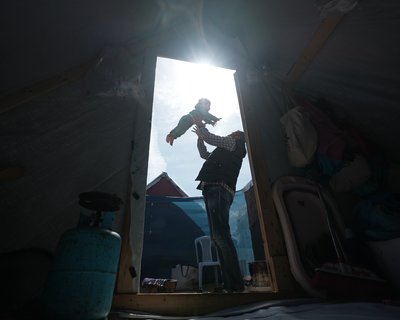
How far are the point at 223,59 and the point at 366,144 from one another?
5.83 ft

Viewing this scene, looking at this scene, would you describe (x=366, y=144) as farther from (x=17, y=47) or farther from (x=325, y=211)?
(x=17, y=47)

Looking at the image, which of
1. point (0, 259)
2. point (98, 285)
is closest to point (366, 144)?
point (98, 285)

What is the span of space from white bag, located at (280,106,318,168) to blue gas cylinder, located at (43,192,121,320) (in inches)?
68.5

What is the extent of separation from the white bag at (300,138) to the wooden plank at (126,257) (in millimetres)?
1555

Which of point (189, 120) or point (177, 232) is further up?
point (189, 120)

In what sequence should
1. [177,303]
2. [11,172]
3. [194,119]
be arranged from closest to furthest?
[177,303] < [11,172] < [194,119]

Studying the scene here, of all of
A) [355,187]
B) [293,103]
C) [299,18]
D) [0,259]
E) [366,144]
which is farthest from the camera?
[293,103]

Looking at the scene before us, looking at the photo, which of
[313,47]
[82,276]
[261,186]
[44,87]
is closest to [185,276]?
[261,186]

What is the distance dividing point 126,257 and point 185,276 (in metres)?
2.66

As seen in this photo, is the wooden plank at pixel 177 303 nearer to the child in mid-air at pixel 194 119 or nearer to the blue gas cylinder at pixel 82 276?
the blue gas cylinder at pixel 82 276

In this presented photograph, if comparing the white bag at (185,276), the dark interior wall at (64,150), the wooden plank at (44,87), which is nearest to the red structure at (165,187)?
the white bag at (185,276)

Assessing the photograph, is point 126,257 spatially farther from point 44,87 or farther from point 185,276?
point 185,276

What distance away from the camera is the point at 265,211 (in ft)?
6.35

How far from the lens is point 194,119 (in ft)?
8.67
